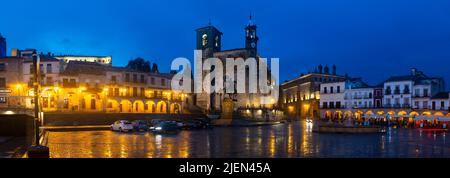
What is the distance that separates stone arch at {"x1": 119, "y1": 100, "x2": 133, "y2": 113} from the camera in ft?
223

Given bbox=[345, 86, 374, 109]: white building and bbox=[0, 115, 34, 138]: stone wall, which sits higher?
bbox=[345, 86, 374, 109]: white building

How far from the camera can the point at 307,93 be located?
102 meters

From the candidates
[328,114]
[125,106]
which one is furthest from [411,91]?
[125,106]

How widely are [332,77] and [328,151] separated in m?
89.3

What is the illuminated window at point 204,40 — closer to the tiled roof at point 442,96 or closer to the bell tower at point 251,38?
the bell tower at point 251,38

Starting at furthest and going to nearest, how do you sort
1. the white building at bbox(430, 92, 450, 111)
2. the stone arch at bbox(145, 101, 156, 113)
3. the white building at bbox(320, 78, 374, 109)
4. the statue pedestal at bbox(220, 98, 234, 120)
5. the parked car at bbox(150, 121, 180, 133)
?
1. the white building at bbox(320, 78, 374, 109)
2. the stone arch at bbox(145, 101, 156, 113)
3. the white building at bbox(430, 92, 450, 111)
4. the statue pedestal at bbox(220, 98, 234, 120)
5. the parked car at bbox(150, 121, 180, 133)

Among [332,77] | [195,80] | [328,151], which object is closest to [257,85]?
[195,80]

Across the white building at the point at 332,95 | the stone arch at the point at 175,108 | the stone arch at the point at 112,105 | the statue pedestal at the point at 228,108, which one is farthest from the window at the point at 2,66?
the white building at the point at 332,95

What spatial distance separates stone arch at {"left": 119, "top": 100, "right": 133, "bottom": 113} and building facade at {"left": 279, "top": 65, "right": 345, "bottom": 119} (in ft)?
140

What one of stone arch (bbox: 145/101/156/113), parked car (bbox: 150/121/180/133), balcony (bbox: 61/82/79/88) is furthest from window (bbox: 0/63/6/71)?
parked car (bbox: 150/121/180/133)

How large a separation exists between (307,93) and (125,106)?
5162cm

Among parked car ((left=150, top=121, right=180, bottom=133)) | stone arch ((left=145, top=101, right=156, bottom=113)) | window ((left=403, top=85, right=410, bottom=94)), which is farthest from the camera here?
stone arch ((left=145, top=101, right=156, bottom=113))

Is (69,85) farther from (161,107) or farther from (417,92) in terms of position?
(417,92)

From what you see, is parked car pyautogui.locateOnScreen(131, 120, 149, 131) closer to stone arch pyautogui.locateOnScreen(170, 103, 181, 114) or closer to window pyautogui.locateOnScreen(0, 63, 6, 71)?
window pyautogui.locateOnScreen(0, 63, 6, 71)
